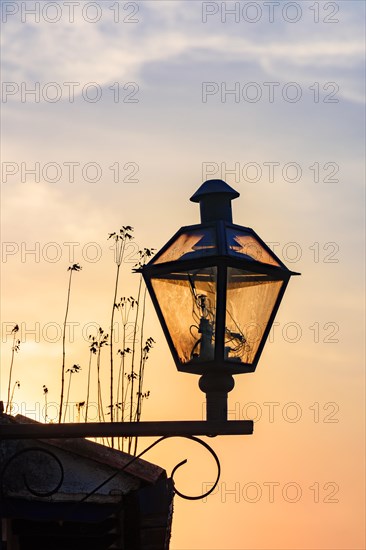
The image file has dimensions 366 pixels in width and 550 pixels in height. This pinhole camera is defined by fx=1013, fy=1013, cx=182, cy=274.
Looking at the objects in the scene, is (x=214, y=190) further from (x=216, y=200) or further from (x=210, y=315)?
(x=210, y=315)

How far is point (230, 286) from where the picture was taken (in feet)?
16.2

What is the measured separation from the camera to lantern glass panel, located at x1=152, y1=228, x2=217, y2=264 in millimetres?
4996

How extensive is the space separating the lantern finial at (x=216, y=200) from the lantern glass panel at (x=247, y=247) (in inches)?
6.7

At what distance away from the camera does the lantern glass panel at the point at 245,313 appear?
494 cm

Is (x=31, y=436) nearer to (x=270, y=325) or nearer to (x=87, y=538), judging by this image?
(x=270, y=325)

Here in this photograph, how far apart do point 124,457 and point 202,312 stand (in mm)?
3754

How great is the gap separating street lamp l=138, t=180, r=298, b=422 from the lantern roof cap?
30 cm

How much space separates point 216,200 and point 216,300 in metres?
0.71

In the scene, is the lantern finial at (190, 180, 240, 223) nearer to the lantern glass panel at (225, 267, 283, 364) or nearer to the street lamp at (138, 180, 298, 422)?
the street lamp at (138, 180, 298, 422)

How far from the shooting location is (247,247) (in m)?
5.10

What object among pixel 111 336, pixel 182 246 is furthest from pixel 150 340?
pixel 182 246

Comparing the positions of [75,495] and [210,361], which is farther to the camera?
[75,495]

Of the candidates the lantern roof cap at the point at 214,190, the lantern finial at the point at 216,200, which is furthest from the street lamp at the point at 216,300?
the lantern roof cap at the point at 214,190

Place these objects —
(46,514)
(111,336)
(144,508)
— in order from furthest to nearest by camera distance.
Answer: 1. (111,336)
2. (144,508)
3. (46,514)
